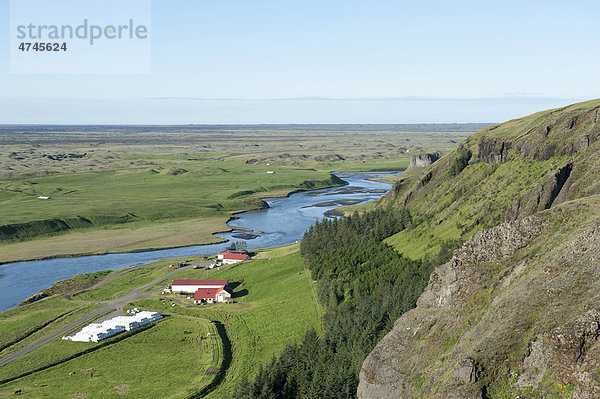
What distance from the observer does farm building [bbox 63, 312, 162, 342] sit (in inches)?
3767

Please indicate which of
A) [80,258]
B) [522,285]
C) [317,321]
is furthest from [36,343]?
[522,285]

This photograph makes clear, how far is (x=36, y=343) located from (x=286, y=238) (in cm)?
10158

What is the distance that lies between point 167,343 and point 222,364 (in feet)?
51.7

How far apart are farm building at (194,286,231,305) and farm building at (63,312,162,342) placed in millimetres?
12640

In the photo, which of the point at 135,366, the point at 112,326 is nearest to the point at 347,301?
the point at 135,366

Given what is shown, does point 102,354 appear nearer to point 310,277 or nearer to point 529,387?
point 310,277


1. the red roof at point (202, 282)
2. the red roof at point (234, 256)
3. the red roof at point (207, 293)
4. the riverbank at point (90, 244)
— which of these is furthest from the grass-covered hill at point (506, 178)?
the riverbank at point (90, 244)

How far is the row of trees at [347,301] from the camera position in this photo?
64375 mm

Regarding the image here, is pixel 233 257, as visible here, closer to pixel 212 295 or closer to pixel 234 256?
pixel 234 256

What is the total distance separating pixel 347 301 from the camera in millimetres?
98625

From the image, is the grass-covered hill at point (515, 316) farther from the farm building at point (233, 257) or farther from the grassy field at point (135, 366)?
the farm building at point (233, 257)

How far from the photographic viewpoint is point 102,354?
9006cm

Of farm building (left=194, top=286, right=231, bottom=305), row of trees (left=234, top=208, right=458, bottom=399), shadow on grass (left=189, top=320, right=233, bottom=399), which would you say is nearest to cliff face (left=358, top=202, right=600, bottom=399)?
row of trees (left=234, top=208, right=458, bottom=399)

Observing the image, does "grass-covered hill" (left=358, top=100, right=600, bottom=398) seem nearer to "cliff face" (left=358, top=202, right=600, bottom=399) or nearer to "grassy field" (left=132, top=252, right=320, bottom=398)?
"cliff face" (left=358, top=202, right=600, bottom=399)
